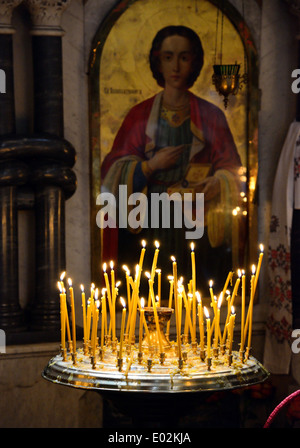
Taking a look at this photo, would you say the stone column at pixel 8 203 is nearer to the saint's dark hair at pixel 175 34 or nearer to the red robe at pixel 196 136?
the red robe at pixel 196 136

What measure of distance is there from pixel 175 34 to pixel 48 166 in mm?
1544

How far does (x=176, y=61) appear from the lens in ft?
22.2

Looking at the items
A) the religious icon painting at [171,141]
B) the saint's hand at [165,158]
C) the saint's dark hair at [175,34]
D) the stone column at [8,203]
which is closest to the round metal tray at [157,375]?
the stone column at [8,203]

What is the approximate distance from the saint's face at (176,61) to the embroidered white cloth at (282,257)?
3.19 feet

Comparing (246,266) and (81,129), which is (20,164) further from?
(246,266)

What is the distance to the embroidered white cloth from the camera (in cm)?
675

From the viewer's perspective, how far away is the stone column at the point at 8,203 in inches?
239

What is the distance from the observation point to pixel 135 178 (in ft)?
21.9

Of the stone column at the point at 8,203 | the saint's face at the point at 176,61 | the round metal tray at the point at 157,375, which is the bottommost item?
the round metal tray at the point at 157,375

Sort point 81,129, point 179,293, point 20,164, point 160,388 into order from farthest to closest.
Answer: point 81,129 < point 20,164 < point 179,293 < point 160,388

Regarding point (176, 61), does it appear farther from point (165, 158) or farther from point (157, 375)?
point (157, 375)

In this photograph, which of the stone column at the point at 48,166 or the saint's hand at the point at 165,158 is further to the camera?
the saint's hand at the point at 165,158

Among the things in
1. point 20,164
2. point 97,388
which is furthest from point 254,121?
point 97,388

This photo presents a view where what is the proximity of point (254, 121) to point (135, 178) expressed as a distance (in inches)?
44.4
